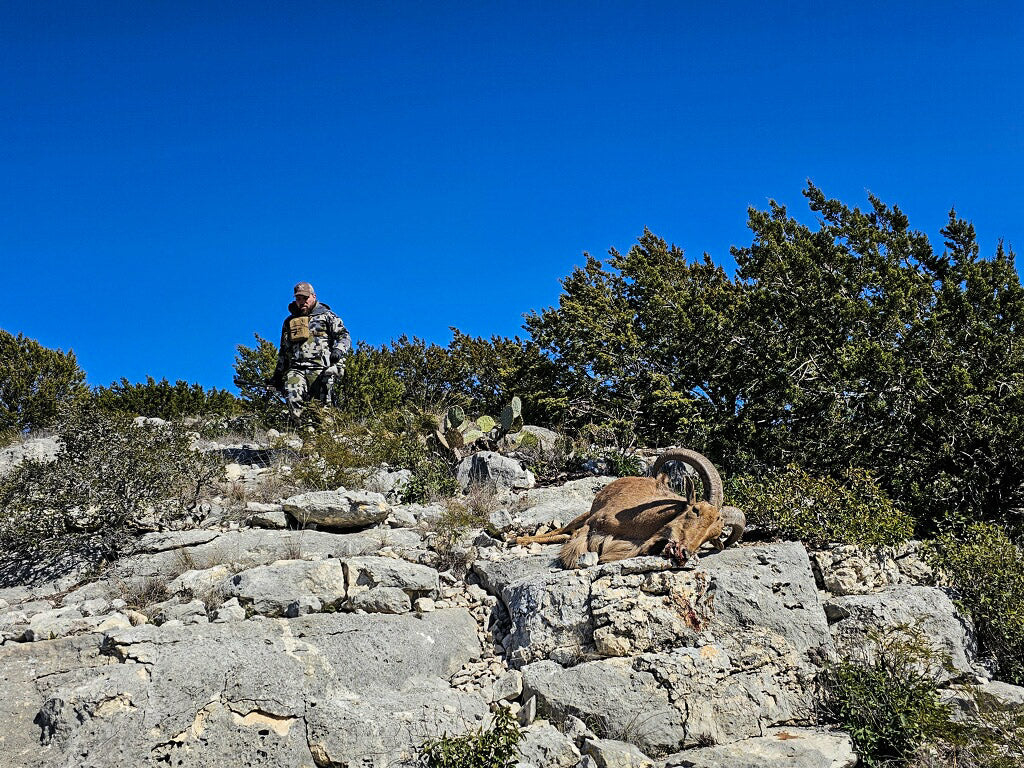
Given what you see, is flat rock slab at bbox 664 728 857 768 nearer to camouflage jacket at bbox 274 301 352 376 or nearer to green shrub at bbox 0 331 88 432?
camouflage jacket at bbox 274 301 352 376

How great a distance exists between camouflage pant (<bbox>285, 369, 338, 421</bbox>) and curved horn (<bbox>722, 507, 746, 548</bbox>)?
309 inches

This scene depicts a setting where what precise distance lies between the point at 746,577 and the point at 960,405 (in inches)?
212

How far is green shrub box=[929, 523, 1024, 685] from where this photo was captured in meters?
6.15

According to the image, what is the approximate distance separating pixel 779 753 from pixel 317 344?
10.1 meters

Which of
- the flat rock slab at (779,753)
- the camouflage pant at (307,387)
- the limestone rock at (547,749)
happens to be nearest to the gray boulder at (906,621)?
the flat rock slab at (779,753)

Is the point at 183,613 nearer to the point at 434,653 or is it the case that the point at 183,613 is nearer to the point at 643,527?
the point at 434,653

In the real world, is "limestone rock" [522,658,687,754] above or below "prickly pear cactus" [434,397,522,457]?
below

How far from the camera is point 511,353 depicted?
14898 mm

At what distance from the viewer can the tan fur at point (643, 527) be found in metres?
6.44

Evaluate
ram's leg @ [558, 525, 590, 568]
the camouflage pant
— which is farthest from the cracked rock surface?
the camouflage pant

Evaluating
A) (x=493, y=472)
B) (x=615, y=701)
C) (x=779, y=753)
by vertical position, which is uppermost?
(x=493, y=472)

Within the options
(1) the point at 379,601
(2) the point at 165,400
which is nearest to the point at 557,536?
(1) the point at 379,601

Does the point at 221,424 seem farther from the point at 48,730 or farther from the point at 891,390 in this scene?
the point at 891,390

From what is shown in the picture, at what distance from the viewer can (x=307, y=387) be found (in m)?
12.9
